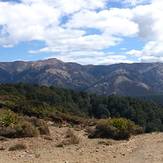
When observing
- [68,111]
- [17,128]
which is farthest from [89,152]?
[68,111]

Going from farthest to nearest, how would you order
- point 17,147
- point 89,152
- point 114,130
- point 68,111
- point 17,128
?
1. point 68,111
2. point 17,128
3. point 114,130
4. point 17,147
5. point 89,152

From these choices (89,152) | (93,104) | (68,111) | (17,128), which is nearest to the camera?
(89,152)

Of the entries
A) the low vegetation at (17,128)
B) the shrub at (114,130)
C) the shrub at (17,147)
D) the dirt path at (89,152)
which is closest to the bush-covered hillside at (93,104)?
the shrub at (114,130)

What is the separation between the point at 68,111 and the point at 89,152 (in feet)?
142

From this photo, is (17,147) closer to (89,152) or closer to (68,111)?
(89,152)

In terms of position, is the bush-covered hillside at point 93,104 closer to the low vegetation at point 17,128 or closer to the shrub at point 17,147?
the low vegetation at point 17,128

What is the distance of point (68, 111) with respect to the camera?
62375 millimetres

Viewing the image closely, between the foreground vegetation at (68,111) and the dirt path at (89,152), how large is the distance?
157cm

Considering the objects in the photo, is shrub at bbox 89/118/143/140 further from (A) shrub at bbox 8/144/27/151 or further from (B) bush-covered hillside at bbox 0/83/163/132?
(B) bush-covered hillside at bbox 0/83/163/132

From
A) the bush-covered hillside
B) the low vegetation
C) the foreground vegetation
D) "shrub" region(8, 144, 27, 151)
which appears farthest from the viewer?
the bush-covered hillside

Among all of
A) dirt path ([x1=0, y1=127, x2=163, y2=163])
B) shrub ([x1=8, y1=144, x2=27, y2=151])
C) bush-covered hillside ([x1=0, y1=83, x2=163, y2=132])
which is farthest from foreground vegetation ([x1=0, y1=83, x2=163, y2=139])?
shrub ([x1=8, y1=144, x2=27, y2=151])

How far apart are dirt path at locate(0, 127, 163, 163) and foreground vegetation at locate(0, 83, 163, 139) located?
5.16ft

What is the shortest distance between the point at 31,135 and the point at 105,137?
3980 millimetres

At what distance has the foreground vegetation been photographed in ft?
81.3
